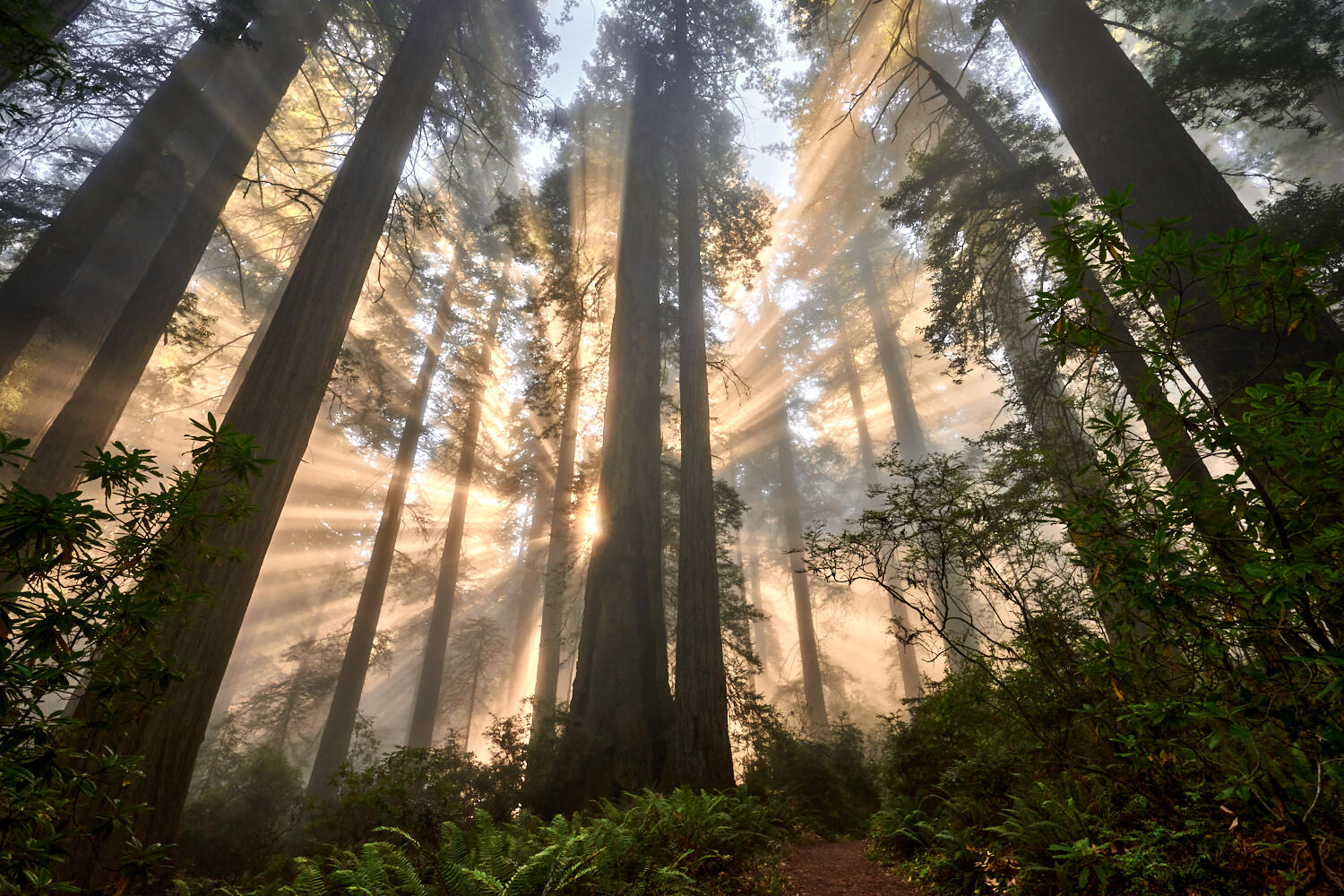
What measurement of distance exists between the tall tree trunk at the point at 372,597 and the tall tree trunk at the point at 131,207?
6.39 m

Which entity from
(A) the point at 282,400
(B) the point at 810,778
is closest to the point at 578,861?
(A) the point at 282,400

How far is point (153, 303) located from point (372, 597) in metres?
7.68

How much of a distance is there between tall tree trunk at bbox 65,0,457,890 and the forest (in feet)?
0.13

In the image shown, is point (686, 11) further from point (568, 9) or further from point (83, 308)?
point (83, 308)

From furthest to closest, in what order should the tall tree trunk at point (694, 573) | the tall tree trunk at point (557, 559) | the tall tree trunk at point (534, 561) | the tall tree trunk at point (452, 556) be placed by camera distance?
the tall tree trunk at point (534, 561) → the tall tree trunk at point (452, 556) → the tall tree trunk at point (557, 559) → the tall tree trunk at point (694, 573)

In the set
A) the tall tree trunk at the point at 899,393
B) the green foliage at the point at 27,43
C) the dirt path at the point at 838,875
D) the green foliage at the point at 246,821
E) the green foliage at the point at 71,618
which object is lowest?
the dirt path at the point at 838,875

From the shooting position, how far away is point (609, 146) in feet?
50.9

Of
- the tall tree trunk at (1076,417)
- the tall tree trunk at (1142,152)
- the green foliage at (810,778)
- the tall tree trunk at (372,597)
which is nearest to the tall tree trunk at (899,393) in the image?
the tall tree trunk at (1076,417)

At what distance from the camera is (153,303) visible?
7.75m

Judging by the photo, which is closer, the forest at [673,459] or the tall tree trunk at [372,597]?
the forest at [673,459]

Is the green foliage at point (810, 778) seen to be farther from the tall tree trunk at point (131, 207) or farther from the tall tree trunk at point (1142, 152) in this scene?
the tall tree trunk at point (131, 207)

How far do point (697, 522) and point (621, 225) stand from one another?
6123mm

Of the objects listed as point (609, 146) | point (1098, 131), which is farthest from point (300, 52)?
point (1098, 131)

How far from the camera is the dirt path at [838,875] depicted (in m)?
4.22
